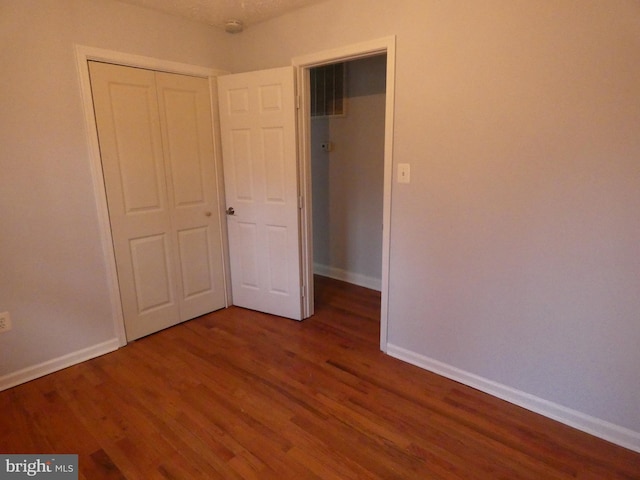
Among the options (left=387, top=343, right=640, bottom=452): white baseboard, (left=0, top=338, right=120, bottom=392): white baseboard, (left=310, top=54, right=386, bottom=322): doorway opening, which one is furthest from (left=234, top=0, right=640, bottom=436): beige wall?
(left=0, top=338, right=120, bottom=392): white baseboard

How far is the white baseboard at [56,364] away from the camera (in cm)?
226

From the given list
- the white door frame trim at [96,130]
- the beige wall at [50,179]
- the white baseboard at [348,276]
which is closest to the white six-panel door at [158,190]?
the white door frame trim at [96,130]

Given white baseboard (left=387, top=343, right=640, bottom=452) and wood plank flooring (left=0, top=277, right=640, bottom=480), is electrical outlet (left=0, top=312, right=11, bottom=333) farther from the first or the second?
white baseboard (left=387, top=343, right=640, bottom=452)

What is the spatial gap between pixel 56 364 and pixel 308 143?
2.28 m

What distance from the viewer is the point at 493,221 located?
2.00 m

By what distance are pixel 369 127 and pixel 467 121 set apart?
1711 mm

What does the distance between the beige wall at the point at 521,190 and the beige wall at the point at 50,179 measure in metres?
1.60

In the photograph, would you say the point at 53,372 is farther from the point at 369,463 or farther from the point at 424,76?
the point at 424,76

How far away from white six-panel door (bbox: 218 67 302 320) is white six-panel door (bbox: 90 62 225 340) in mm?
176

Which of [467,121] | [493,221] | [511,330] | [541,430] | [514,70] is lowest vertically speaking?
[541,430]

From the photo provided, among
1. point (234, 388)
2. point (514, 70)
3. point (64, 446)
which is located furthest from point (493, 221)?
point (64, 446)

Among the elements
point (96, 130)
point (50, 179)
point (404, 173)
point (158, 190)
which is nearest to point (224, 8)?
point (96, 130)

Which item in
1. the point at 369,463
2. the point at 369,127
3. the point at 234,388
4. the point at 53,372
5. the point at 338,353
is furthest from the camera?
the point at 369,127

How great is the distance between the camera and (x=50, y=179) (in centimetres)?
227
